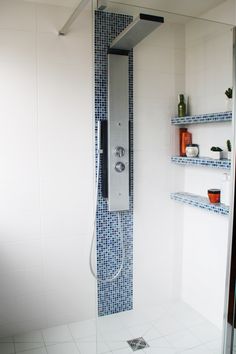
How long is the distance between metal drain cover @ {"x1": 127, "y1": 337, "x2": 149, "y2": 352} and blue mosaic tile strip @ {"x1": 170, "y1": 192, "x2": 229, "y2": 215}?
911mm

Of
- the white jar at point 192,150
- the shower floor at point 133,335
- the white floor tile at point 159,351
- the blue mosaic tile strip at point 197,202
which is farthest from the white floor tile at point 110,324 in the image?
the white jar at point 192,150

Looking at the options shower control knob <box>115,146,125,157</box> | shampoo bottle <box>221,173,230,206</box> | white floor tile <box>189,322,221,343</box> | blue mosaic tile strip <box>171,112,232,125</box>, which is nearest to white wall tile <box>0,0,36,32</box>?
shower control knob <box>115,146,125,157</box>

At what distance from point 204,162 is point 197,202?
0.24 metres

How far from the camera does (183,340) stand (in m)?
2.21

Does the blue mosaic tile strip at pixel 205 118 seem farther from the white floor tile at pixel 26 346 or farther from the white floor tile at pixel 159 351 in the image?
the white floor tile at pixel 26 346

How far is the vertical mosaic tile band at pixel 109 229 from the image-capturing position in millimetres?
1821

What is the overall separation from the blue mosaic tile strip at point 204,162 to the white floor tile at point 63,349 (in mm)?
1299

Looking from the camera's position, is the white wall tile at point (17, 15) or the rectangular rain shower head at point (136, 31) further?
the white wall tile at point (17, 15)

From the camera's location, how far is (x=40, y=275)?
227 cm

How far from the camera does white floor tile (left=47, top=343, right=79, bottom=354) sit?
2.15 m

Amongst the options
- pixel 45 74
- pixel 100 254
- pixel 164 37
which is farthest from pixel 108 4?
pixel 100 254

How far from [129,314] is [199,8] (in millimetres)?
1916

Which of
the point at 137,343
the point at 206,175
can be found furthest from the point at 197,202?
the point at 137,343

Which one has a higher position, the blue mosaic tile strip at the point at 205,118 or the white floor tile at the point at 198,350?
the blue mosaic tile strip at the point at 205,118
